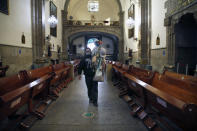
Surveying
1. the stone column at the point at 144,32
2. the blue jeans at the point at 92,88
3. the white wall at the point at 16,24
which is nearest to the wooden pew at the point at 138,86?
the blue jeans at the point at 92,88

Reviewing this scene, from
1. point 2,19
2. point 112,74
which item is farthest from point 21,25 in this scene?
point 112,74

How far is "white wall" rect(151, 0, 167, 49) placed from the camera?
783 cm

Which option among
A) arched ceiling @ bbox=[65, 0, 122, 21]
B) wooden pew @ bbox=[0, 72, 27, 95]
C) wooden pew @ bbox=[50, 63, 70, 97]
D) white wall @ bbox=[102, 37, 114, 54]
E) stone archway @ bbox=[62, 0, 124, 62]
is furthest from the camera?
white wall @ bbox=[102, 37, 114, 54]

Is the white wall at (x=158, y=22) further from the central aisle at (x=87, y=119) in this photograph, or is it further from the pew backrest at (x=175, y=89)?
the central aisle at (x=87, y=119)

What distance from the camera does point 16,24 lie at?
7863 mm

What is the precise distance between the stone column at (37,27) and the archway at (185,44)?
881 centimetres

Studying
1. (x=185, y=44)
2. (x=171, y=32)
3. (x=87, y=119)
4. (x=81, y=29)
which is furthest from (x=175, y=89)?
(x=81, y=29)

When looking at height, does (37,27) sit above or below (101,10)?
below

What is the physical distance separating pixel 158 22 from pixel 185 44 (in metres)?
2.22

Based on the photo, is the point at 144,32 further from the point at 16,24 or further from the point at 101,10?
the point at 101,10

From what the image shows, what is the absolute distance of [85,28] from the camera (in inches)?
708

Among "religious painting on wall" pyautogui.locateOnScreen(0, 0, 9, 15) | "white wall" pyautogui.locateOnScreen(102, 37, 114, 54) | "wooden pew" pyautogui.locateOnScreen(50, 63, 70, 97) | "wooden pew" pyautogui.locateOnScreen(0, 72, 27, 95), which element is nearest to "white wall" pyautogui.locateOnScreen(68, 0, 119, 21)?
"white wall" pyautogui.locateOnScreen(102, 37, 114, 54)

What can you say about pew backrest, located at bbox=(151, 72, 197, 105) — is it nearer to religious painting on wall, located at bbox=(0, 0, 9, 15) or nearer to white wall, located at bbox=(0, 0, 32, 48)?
white wall, located at bbox=(0, 0, 32, 48)

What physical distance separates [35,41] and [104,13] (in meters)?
16.6
